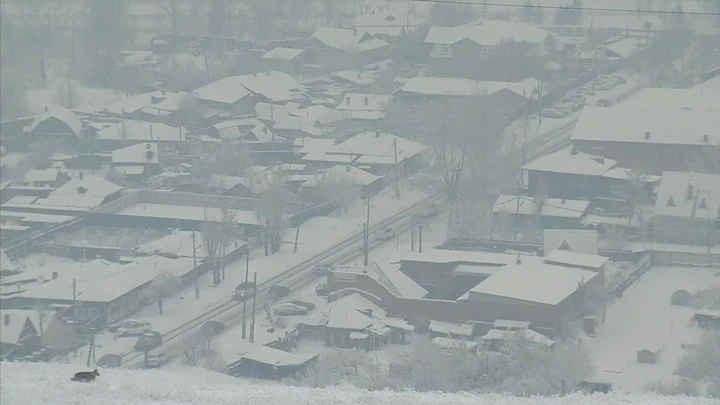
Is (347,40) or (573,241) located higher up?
(347,40)

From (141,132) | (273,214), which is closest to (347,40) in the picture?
(273,214)

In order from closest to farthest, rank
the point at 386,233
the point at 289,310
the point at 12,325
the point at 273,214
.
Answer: the point at 12,325 < the point at 289,310 < the point at 386,233 < the point at 273,214

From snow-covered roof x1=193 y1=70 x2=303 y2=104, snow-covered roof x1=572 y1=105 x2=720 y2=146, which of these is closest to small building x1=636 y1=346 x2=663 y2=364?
snow-covered roof x1=572 y1=105 x2=720 y2=146

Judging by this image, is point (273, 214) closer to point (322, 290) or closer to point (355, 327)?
A: point (322, 290)

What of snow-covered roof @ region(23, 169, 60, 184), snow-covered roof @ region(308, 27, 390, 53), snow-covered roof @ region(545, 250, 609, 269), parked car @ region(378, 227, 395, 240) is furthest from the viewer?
snow-covered roof @ region(23, 169, 60, 184)

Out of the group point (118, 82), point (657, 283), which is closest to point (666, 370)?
point (657, 283)

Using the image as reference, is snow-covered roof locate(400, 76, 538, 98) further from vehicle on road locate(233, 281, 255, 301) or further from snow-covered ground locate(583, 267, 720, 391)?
vehicle on road locate(233, 281, 255, 301)

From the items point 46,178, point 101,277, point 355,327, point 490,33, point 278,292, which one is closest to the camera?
point 355,327

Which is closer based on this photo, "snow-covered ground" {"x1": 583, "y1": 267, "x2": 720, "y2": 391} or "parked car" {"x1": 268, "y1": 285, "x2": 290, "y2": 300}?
"snow-covered ground" {"x1": 583, "y1": 267, "x2": 720, "y2": 391}
